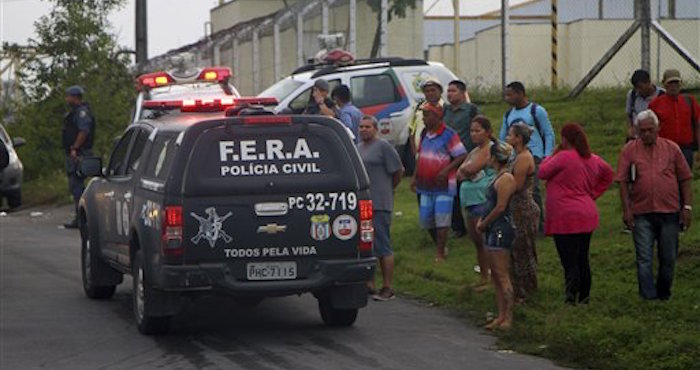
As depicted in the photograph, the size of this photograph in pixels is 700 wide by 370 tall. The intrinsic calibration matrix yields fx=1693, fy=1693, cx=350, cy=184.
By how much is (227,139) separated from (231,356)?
1766 millimetres

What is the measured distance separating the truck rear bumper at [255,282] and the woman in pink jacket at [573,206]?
1669mm

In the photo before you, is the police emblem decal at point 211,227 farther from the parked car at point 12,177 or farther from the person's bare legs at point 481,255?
the parked car at point 12,177

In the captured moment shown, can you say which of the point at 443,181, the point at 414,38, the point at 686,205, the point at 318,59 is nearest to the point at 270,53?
the point at 414,38

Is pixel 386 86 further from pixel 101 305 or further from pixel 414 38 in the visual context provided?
pixel 101 305

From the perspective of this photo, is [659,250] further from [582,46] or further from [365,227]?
[582,46]

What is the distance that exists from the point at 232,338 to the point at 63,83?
20040 millimetres

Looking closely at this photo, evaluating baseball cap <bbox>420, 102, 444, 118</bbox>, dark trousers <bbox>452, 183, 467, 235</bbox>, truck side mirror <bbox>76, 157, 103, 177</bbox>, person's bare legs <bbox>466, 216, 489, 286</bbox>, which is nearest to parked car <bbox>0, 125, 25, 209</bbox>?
dark trousers <bbox>452, 183, 467, 235</bbox>

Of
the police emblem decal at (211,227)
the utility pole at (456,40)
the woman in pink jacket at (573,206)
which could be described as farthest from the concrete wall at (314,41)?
the police emblem decal at (211,227)

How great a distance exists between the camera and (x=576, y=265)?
1362cm

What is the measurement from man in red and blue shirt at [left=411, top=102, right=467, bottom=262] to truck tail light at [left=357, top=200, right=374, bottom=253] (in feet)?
9.79

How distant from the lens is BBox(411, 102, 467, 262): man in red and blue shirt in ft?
52.8

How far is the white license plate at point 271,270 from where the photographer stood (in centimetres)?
1283

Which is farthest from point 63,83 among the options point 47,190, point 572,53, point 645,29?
point 645,29

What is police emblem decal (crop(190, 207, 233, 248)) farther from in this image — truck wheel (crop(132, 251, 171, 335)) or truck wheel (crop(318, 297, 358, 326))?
truck wheel (crop(318, 297, 358, 326))
